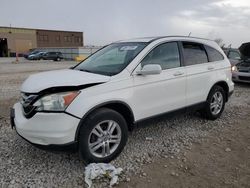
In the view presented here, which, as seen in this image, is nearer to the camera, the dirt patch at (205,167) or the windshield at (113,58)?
the dirt patch at (205,167)

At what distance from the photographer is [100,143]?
137 inches

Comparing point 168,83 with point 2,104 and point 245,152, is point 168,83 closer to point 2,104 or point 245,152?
point 245,152

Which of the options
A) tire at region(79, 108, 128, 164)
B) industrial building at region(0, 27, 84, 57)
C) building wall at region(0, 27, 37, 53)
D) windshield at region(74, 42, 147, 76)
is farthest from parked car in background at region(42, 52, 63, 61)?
tire at region(79, 108, 128, 164)

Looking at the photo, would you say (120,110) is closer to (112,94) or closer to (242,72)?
(112,94)

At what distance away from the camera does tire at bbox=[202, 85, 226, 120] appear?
5.17m

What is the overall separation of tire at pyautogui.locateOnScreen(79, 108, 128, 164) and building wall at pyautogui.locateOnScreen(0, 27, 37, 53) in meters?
63.5

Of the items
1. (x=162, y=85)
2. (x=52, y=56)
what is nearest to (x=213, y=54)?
(x=162, y=85)

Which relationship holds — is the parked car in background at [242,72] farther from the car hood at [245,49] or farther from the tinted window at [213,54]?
the car hood at [245,49]

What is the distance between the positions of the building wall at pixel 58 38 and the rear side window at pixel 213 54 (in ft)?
227

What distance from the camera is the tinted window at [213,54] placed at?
17.1 feet

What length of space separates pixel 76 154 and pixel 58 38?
74.5 metres

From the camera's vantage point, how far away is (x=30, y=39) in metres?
65.7

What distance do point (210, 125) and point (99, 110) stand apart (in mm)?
2797

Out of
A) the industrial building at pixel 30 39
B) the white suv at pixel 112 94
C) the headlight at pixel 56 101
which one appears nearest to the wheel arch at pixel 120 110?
the white suv at pixel 112 94
